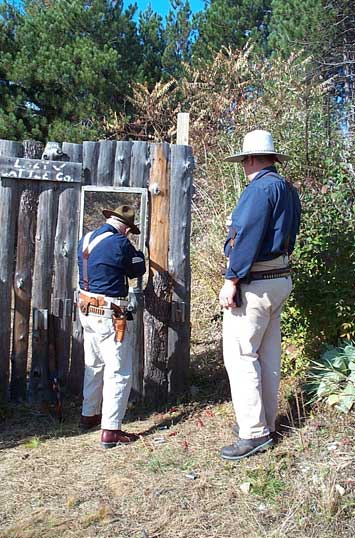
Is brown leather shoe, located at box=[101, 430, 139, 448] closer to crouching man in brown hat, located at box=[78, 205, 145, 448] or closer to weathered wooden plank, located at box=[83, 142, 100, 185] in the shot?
crouching man in brown hat, located at box=[78, 205, 145, 448]

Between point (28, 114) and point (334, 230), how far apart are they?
8797 mm

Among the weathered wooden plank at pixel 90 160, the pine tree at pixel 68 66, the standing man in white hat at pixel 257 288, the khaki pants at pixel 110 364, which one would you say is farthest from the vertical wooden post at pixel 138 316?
the pine tree at pixel 68 66

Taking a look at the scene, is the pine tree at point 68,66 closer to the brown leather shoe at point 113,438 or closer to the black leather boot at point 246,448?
the brown leather shoe at point 113,438

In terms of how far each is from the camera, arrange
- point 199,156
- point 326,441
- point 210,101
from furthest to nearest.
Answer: point 210,101 → point 199,156 → point 326,441

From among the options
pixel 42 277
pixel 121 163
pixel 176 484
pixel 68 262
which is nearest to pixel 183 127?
pixel 121 163

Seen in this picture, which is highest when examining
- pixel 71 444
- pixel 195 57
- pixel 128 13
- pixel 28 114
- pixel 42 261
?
pixel 128 13

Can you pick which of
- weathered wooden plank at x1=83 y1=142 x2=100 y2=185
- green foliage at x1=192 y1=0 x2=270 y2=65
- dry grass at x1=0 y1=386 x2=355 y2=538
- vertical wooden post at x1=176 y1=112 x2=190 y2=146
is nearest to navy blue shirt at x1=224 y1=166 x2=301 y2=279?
dry grass at x1=0 y1=386 x2=355 y2=538

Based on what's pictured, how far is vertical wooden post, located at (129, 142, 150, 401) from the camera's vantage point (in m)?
5.41

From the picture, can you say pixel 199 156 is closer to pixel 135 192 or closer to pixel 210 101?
pixel 210 101

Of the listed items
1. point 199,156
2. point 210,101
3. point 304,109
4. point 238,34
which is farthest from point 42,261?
point 238,34

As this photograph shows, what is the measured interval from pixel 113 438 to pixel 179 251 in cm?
179

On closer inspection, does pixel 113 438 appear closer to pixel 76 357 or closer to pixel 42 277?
pixel 76 357

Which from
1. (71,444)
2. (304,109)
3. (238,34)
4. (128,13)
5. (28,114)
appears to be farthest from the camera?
(238,34)

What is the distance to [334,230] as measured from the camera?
5453mm
